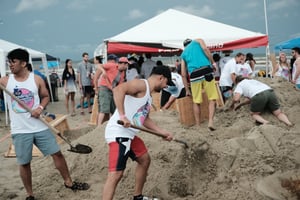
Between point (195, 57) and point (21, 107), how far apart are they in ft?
10.5

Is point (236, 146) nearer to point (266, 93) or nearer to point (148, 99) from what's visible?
point (148, 99)

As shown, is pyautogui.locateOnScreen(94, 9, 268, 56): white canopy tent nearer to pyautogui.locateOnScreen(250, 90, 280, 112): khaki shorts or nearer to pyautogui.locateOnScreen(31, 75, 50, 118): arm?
pyautogui.locateOnScreen(250, 90, 280, 112): khaki shorts

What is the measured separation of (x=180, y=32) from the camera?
32.7 feet

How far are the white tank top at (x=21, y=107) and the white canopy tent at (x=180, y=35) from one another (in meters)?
5.99

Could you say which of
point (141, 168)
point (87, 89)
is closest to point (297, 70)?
point (141, 168)

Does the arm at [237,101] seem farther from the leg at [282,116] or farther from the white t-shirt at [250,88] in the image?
the leg at [282,116]

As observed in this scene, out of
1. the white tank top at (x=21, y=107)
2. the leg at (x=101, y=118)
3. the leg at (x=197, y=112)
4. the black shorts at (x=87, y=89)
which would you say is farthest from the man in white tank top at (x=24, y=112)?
the black shorts at (x=87, y=89)

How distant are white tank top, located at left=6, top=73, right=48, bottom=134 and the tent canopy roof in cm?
599

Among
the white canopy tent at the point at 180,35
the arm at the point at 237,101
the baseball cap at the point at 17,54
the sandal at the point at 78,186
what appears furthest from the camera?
the white canopy tent at the point at 180,35

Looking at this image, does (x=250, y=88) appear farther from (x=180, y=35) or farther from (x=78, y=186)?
(x=180, y=35)

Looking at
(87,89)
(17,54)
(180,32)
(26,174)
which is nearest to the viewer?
(17,54)

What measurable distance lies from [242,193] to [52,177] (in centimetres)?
246

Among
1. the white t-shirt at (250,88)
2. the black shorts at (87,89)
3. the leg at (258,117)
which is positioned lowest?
the leg at (258,117)

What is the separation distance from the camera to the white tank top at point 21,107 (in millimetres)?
3797
